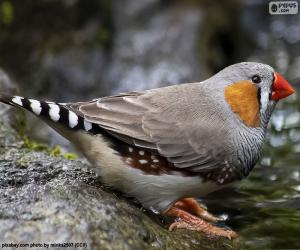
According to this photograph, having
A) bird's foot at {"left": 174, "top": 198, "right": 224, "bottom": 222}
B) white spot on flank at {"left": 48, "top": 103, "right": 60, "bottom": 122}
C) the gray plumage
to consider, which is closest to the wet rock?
the gray plumage

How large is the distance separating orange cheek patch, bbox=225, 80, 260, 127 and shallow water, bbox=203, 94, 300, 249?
0.89m

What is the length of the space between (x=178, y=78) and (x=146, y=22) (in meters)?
1.62

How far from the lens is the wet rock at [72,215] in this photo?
3555 mm

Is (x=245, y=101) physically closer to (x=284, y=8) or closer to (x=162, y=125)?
(x=162, y=125)

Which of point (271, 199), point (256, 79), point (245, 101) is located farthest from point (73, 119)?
point (271, 199)

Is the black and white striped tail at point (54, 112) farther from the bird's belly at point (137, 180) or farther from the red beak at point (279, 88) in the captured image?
the red beak at point (279, 88)

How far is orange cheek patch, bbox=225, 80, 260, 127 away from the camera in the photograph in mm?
4793

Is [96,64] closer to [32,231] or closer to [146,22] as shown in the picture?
[146,22]

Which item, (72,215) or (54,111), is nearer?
(72,215)

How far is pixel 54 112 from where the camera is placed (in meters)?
4.35

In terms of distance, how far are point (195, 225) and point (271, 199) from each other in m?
1.26

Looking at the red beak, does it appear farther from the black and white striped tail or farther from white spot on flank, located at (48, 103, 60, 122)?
white spot on flank, located at (48, 103, 60, 122)

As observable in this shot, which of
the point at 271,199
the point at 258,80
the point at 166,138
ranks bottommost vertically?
the point at 271,199

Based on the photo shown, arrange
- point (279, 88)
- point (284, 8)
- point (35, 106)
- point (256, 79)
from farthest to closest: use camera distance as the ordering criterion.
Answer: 1. point (284, 8)
2. point (279, 88)
3. point (256, 79)
4. point (35, 106)
